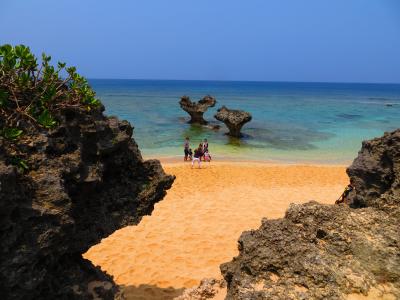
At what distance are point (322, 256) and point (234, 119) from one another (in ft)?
101

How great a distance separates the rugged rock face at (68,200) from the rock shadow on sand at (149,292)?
1932 mm

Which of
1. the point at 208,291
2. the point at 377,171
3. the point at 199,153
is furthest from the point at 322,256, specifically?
the point at 199,153

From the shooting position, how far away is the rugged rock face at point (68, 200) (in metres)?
3.68

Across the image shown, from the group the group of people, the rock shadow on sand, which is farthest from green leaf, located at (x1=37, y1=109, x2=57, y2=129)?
the group of people

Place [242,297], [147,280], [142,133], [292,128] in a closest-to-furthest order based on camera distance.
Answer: [242,297] → [147,280] → [142,133] → [292,128]

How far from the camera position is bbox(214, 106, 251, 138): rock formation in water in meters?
34.0

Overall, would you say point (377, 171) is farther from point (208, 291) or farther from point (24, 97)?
point (24, 97)

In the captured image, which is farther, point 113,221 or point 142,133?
point 142,133

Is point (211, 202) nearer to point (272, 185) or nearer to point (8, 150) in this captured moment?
point (272, 185)

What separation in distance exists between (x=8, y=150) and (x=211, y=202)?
9941 millimetres

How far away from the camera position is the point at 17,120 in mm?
4047

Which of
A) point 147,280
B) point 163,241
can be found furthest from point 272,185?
point 147,280

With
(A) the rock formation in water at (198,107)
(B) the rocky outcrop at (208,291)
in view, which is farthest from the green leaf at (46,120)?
(A) the rock formation in water at (198,107)

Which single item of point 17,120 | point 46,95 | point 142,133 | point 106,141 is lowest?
point 142,133
